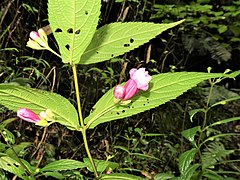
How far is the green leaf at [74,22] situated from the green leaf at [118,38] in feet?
0.13

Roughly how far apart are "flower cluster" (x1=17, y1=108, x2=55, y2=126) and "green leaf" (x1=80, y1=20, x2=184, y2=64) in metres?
0.08

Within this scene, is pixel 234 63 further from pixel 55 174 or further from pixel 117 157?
pixel 55 174

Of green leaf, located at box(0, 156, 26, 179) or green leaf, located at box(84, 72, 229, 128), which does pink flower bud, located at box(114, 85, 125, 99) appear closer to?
green leaf, located at box(84, 72, 229, 128)

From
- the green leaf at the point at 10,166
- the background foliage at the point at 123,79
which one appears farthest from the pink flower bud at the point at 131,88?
the background foliage at the point at 123,79

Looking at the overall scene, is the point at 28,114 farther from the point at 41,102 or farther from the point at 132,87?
the point at 132,87

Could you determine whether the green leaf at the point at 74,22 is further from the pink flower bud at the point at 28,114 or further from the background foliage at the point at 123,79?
the background foliage at the point at 123,79

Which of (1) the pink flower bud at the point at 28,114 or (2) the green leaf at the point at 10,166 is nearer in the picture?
(1) the pink flower bud at the point at 28,114

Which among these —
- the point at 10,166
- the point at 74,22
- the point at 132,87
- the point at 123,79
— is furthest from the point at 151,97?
the point at 123,79

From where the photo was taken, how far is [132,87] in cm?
48

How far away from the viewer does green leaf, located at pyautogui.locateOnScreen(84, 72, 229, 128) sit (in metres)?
0.45

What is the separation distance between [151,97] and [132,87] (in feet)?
0.09

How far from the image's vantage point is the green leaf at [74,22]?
0.40 m

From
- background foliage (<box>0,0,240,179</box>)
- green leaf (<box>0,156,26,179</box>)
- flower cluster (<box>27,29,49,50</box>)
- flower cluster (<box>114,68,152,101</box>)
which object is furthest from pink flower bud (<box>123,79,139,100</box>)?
background foliage (<box>0,0,240,179</box>)

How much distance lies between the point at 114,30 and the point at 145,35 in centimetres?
4
